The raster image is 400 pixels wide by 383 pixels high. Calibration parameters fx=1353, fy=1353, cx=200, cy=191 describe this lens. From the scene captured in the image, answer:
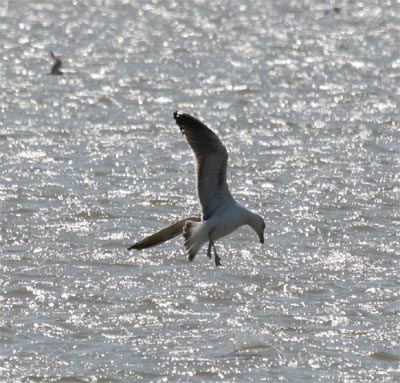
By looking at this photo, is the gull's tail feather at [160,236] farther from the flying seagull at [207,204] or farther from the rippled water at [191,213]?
the rippled water at [191,213]

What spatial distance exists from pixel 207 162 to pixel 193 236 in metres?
0.56

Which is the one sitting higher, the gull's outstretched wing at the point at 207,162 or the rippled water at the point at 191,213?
the gull's outstretched wing at the point at 207,162

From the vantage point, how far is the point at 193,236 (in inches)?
383

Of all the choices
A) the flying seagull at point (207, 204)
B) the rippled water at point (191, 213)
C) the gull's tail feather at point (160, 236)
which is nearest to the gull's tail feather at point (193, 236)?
the flying seagull at point (207, 204)

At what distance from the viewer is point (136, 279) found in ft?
37.5

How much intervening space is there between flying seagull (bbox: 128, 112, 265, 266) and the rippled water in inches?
28.9

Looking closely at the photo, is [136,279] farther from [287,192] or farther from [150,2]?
[150,2]

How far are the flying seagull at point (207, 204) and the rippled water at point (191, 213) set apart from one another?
28.9 inches

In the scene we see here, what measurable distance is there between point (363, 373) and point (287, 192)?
227 inches

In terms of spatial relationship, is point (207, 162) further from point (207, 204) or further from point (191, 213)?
point (191, 213)

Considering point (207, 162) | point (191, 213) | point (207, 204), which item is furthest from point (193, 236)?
point (191, 213)

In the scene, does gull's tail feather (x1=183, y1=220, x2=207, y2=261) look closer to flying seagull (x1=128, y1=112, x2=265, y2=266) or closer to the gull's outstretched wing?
flying seagull (x1=128, y1=112, x2=265, y2=266)

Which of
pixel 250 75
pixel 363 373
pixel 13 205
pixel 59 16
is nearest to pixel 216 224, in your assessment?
pixel 363 373

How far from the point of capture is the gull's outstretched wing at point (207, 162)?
9.74 metres
